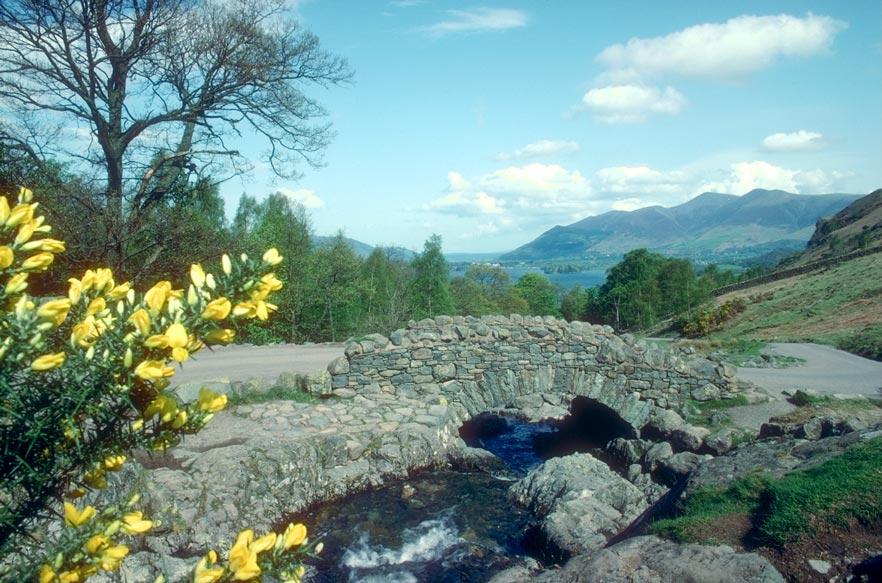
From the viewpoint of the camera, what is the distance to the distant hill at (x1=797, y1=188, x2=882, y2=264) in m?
48.7

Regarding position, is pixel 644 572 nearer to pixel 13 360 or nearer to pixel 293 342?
pixel 13 360

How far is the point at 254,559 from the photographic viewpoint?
183 cm

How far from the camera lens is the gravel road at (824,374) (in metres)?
13.5

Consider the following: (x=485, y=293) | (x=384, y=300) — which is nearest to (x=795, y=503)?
(x=384, y=300)

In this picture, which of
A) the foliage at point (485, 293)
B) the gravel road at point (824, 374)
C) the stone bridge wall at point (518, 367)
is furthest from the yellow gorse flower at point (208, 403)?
the foliage at point (485, 293)

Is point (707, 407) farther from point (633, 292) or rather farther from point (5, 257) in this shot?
point (633, 292)

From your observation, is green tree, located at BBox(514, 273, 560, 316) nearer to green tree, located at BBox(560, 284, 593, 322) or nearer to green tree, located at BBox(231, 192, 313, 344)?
green tree, located at BBox(560, 284, 593, 322)

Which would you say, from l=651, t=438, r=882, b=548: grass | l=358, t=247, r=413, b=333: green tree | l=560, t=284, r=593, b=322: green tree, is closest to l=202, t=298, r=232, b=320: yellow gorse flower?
l=651, t=438, r=882, b=548: grass

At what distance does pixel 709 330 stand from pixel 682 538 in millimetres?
28320

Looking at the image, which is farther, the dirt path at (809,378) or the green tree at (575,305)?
the green tree at (575,305)

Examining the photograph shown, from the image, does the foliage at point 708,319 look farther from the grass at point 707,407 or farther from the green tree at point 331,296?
the grass at point 707,407

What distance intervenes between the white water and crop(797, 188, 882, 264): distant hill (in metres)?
→ 45.3

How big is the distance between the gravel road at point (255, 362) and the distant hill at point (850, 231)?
43009mm

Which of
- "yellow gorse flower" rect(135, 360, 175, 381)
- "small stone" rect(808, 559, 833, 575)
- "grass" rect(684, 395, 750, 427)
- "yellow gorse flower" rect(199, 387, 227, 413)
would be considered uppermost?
"yellow gorse flower" rect(135, 360, 175, 381)
